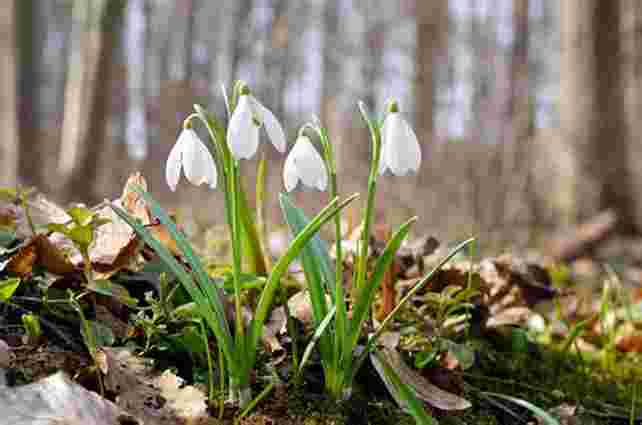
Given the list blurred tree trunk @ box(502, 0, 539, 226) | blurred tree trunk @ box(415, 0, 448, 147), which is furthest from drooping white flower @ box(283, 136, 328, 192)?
blurred tree trunk @ box(415, 0, 448, 147)

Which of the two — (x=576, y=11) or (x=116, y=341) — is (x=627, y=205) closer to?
(x=576, y=11)

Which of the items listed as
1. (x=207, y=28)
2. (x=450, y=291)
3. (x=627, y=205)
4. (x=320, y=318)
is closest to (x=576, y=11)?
(x=627, y=205)

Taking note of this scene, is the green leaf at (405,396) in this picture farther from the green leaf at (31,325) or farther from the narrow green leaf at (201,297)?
the green leaf at (31,325)

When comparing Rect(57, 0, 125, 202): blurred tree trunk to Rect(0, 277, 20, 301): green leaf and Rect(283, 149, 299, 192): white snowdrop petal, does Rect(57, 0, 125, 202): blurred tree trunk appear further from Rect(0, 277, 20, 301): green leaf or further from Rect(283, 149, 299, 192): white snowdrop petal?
Rect(283, 149, 299, 192): white snowdrop petal

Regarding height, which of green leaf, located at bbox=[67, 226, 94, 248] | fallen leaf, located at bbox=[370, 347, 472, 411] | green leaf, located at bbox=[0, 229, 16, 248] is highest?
green leaf, located at bbox=[67, 226, 94, 248]

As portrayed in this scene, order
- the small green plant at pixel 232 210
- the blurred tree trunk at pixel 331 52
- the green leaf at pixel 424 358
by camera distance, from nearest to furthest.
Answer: the small green plant at pixel 232 210 < the green leaf at pixel 424 358 < the blurred tree trunk at pixel 331 52

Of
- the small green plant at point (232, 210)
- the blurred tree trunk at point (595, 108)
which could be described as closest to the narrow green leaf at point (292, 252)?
the small green plant at point (232, 210)

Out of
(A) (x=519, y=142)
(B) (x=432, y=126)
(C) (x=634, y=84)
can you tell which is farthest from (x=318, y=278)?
(B) (x=432, y=126)
